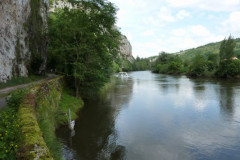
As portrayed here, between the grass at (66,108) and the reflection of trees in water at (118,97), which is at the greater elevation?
the grass at (66,108)

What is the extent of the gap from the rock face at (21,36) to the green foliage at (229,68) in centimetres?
5553

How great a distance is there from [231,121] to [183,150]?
8.44 meters

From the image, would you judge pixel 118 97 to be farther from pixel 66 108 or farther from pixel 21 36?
pixel 21 36

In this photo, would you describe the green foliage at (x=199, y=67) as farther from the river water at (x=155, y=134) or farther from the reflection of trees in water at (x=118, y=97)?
the river water at (x=155, y=134)

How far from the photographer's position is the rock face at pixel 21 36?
62.2 feet

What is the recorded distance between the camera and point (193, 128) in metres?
15.6

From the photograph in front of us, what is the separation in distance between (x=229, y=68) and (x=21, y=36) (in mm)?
59616

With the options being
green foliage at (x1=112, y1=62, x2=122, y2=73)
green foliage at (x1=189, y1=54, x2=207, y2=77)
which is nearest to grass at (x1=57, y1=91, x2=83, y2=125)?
green foliage at (x1=112, y1=62, x2=122, y2=73)

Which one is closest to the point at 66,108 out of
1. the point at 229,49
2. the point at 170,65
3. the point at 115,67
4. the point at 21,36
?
the point at 21,36

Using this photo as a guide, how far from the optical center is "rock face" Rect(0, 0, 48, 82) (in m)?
19.0

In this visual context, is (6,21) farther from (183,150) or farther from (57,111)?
(183,150)

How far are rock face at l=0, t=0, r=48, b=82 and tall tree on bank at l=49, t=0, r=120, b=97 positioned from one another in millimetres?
4321

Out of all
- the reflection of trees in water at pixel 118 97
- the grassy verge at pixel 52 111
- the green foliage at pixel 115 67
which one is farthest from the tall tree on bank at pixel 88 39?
the reflection of trees in water at pixel 118 97

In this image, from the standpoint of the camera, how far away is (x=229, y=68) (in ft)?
192
